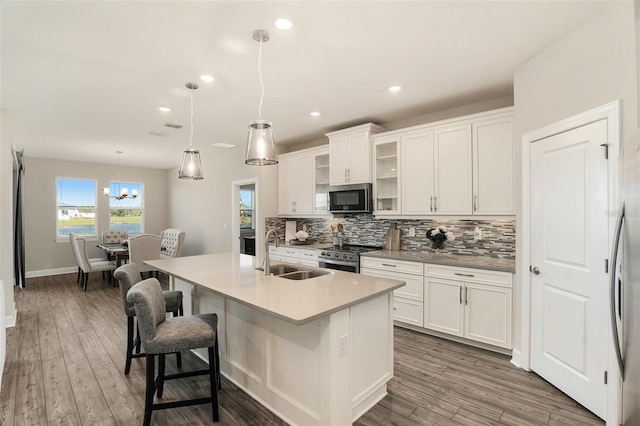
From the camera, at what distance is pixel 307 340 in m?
1.90

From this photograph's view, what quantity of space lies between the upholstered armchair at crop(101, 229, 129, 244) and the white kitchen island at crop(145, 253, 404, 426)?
5863mm

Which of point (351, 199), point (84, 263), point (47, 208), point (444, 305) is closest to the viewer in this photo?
point (444, 305)

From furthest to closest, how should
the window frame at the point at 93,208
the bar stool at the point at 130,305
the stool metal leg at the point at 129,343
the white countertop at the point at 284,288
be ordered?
the window frame at the point at 93,208 → the stool metal leg at the point at 129,343 → the bar stool at the point at 130,305 → the white countertop at the point at 284,288

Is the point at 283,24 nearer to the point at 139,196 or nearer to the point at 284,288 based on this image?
the point at 284,288

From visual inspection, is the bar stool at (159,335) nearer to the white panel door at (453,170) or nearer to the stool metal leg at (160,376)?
the stool metal leg at (160,376)

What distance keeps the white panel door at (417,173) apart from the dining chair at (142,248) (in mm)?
4473

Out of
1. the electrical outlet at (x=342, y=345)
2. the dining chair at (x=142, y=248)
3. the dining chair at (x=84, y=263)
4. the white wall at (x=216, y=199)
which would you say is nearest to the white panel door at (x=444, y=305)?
the electrical outlet at (x=342, y=345)

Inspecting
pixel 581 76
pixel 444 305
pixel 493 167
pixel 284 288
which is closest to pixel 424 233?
pixel 444 305

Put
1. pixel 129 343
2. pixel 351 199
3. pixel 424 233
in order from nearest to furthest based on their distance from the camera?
pixel 129 343, pixel 424 233, pixel 351 199

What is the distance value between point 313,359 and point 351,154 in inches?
122

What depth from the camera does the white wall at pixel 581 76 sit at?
1.85 meters

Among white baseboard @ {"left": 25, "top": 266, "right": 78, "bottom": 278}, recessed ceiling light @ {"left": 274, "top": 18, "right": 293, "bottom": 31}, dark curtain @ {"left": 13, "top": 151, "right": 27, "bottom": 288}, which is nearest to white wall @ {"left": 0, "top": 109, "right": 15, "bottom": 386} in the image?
dark curtain @ {"left": 13, "top": 151, "right": 27, "bottom": 288}

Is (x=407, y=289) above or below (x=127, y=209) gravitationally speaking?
below

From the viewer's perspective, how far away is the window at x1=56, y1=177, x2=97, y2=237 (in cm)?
721
